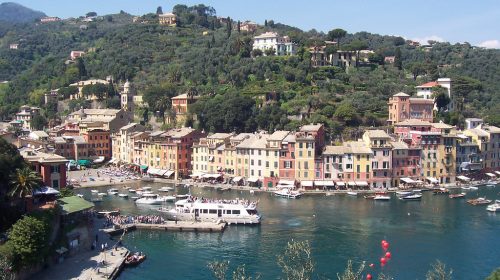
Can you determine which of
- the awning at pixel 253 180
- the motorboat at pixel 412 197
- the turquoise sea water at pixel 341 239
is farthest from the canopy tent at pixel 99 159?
the motorboat at pixel 412 197

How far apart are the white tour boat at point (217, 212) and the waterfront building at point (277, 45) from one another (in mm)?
61555

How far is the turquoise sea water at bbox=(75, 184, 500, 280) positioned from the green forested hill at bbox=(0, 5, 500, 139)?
78.2ft

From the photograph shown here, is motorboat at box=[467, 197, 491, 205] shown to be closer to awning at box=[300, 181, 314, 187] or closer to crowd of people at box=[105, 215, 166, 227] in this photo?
awning at box=[300, 181, 314, 187]

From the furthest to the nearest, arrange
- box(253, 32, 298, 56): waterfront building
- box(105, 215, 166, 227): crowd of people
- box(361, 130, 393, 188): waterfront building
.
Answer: box(253, 32, 298, 56): waterfront building → box(361, 130, 393, 188): waterfront building → box(105, 215, 166, 227): crowd of people

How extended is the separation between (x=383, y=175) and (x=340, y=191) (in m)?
5.72

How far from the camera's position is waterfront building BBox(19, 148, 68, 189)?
4022cm

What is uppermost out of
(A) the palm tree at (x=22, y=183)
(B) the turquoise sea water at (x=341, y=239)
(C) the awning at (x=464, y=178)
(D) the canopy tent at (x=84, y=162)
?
(A) the palm tree at (x=22, y=183)

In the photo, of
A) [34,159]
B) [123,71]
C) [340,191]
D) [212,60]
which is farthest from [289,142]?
[123,71]

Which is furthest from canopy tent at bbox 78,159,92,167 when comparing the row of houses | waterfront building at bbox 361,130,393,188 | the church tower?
waterfront building at bbox 361,130,393,188

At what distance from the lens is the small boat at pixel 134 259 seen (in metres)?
35.4

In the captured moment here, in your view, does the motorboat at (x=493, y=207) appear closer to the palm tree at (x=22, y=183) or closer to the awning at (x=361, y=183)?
the awning at (x=361, y=183)

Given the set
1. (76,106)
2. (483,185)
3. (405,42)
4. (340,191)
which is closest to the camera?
(340,191)

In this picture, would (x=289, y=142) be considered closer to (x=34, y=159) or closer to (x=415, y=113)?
(x=415, y=113)

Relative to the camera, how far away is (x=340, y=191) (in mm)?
60125
